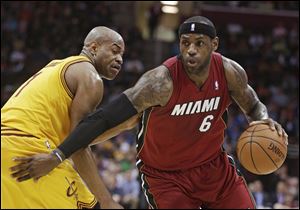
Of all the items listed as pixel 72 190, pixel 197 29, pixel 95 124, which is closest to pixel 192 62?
pixel 197 29

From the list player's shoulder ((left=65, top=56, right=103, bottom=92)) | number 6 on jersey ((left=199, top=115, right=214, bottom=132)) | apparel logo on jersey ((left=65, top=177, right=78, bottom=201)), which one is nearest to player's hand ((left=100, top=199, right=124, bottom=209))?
apparel logo on jersey ((left=65, top=177, right=78, bottom=201))

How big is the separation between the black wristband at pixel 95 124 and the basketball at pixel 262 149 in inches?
39.3

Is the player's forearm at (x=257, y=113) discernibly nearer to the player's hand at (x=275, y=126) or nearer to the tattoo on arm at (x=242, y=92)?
the tattoo on arm at (x=242, y=92)

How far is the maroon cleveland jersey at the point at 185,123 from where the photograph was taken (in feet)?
13.3

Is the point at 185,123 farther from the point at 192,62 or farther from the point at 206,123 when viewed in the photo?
the point at 192,62

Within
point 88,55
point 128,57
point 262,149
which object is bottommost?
point 128,57

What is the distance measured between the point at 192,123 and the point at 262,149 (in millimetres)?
520

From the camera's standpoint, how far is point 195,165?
429 cm

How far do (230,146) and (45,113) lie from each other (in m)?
6.58

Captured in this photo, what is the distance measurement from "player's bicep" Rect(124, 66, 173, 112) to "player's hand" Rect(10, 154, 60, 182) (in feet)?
2.03

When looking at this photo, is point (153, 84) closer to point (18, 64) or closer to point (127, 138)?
point (127, 138)

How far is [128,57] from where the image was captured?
47.8 ft

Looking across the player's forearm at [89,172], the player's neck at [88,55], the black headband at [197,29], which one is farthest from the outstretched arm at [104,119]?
the player's neck at [88,55]

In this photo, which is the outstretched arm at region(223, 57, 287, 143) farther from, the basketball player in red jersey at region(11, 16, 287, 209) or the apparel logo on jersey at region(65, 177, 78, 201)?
the apparel logo on jersey at region(65, 177, 78, 201)
